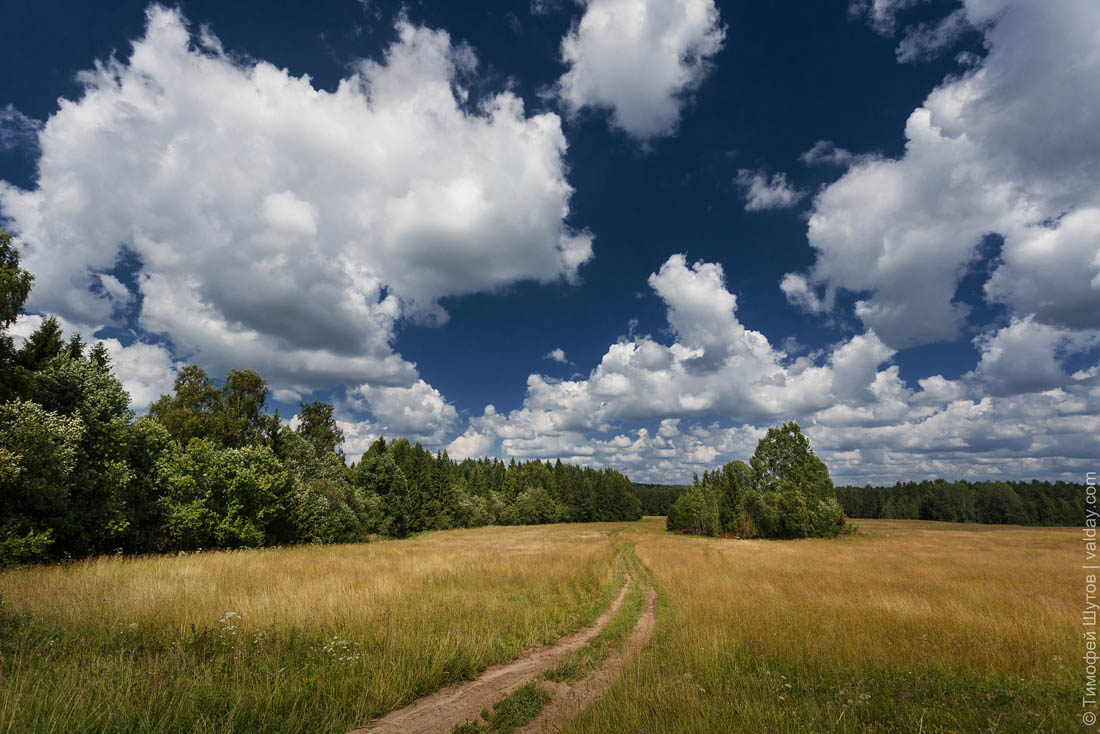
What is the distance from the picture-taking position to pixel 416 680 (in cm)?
637

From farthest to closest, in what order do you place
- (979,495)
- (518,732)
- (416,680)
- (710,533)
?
(979,495) < (710,533) < (416,680) < (518,732)

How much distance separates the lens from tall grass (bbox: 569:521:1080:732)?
507 centimetres

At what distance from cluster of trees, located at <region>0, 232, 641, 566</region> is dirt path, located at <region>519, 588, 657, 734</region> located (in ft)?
58.1

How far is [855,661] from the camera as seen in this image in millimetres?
7238

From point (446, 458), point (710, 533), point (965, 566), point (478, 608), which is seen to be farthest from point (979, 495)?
point (478, 608)

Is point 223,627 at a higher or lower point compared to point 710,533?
higher

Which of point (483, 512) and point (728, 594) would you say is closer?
point (728, 594)

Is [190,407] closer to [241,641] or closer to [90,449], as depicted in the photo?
[90,449]

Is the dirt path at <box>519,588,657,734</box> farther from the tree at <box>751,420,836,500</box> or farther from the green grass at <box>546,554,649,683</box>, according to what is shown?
the tree at <box>751,420,836,500</box>

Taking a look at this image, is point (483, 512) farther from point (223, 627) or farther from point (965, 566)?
point (223, 627)

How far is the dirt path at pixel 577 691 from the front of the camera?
5.58m

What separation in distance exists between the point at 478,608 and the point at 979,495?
481ft

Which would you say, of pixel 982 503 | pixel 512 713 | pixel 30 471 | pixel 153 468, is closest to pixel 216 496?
pixel 153 468

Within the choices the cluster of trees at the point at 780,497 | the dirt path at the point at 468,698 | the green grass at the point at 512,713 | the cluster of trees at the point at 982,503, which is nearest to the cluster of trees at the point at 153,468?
the dirt path at the point at 468,698
